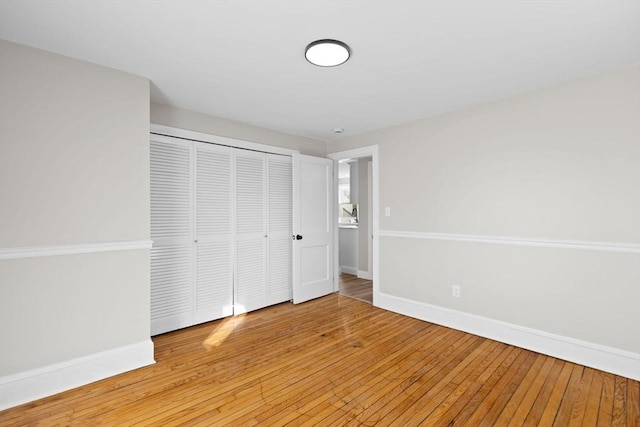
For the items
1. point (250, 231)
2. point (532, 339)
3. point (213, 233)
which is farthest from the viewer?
point (250, 231)

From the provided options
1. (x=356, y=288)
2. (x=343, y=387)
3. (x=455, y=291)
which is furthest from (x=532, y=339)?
(x=356, y=288)

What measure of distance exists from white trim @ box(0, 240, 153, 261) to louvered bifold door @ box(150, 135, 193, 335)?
0.61 meters

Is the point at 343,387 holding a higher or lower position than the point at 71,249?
lower

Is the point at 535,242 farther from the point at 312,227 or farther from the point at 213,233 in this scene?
the point at 213,233

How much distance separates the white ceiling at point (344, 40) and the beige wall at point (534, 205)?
0.30m

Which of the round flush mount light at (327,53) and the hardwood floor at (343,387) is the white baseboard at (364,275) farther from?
the round flush mount light at (327,53)

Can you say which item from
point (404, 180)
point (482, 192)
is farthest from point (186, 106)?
point (482, 192)

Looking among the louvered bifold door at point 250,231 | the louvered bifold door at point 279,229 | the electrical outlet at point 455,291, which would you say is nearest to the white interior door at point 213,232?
the louvered bifold door at point 250,231

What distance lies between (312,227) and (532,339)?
111 inches

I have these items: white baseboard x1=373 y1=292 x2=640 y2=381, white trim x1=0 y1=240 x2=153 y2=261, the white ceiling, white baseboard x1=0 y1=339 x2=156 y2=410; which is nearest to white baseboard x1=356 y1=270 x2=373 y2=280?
white baseboard x1=373 y1=292 x2=640 y2=381

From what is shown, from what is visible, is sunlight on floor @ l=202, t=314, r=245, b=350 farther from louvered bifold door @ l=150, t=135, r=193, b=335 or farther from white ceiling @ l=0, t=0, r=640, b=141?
white ceiling @ l=0, t=0, r=640, b=141

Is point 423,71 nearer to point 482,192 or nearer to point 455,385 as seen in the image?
point 482,192

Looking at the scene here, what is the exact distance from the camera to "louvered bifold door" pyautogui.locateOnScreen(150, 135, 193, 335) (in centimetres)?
305

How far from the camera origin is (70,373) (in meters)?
2.15
